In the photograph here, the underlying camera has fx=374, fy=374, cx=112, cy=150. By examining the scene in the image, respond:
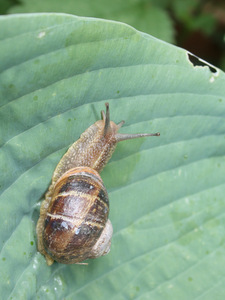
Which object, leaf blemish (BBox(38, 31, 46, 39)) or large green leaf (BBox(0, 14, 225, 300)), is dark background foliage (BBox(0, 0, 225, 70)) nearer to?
large green leaf (BBox(0, 14, 225, 300))

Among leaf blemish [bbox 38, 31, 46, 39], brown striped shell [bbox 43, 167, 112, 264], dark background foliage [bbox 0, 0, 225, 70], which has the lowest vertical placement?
brown striped shell [bbox 43, 167, 112, 264]

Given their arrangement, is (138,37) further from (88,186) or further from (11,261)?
(11,261)

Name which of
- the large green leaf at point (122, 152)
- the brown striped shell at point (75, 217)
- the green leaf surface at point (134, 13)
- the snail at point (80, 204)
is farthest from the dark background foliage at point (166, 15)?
the brown striped shell at point (75, 217)

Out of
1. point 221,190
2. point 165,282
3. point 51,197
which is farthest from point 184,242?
point 51,197

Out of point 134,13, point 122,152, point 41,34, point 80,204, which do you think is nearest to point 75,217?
point 80,204

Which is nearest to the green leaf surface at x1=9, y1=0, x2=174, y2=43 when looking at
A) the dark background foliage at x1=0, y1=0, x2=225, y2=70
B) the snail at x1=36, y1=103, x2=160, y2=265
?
the dark background foliage at x1=0, y1=0, x2=225, y2=70

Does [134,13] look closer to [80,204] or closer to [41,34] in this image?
[41,34]

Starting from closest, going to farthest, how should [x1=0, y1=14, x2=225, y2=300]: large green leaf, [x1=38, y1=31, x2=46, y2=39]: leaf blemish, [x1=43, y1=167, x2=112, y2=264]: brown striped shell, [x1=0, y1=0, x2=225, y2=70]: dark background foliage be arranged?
[x1=38, y1=31, x2=46, y2=39]: leaf blemish, [x1=0, y1=14, x2=225, y2=300]: large green leaf, [x1=43, y1=167, x2=112, y2=264]: brown striped shell, [x1=0, y1=0, x2=225, y2=70]: dark background foliage
